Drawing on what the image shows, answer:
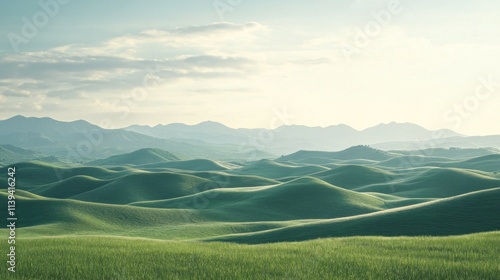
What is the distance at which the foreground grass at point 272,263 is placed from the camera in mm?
14422

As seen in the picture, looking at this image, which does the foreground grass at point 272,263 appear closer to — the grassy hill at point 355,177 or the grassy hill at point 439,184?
the grassy hill at point 439,184

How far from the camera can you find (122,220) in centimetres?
8519

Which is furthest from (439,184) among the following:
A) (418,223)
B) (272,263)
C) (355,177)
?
(272,263)

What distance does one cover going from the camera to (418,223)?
47.7m

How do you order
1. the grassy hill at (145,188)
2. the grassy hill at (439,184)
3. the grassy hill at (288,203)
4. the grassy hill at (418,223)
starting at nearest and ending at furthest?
the grassy hill at (418,223)
the grassy hill at (288,203)
the grassy hill at (439,184)
the grassy hill at (145,188)

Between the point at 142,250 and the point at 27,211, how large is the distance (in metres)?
80.2

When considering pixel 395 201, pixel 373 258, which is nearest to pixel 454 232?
pixel 373 258

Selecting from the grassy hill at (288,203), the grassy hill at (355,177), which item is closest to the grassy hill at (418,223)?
the grassy hill at (288,203)

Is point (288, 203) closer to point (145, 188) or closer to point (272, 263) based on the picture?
point (145, 188)

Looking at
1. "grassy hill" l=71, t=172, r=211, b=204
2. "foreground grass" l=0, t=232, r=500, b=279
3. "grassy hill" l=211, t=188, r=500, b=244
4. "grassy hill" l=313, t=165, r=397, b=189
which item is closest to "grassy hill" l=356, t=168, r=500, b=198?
"grassy hill" l=313, t=165, r=397, b=189

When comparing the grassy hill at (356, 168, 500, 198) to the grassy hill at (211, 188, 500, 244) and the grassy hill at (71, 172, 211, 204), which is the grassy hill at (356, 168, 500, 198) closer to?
the grassy hill at (71, 172, 211, 204)

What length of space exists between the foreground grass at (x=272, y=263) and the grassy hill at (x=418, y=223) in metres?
25.7

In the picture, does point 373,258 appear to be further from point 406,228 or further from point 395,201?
point 395,201

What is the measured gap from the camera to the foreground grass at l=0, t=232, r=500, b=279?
1442cm
